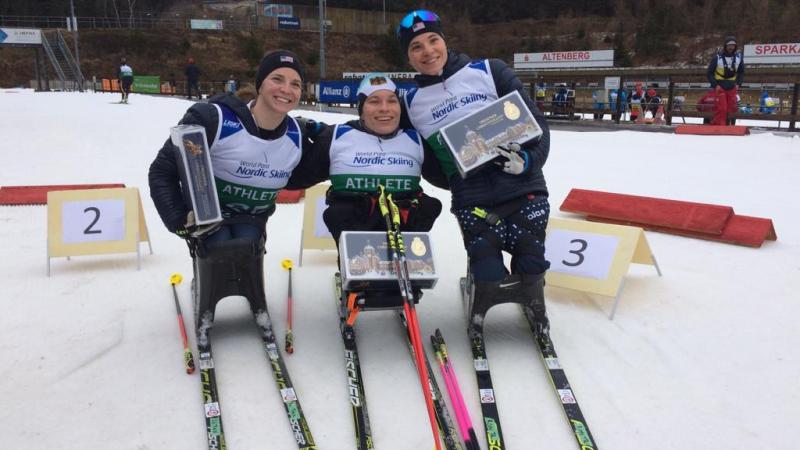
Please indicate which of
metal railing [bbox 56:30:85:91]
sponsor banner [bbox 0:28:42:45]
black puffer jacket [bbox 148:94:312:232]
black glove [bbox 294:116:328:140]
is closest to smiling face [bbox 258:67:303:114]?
black puffer jacket [bbox 148:94:312:232]

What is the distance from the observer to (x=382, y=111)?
3.48 m

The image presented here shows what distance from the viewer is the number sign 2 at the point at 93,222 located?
4.91 m

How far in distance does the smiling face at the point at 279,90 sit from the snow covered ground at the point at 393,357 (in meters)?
1.30

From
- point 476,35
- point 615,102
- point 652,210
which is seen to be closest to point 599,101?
point 615,102

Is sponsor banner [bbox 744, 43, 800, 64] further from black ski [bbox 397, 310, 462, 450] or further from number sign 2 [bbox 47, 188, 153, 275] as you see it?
black ski [bbox 397, 310, 462, 450]

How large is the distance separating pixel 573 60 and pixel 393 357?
38012 millimetres

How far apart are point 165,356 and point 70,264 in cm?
213

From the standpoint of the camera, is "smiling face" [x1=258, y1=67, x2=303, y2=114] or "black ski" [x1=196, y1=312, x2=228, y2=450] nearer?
"black ski" [x1=196, y1=312, x2=228, y2=450]

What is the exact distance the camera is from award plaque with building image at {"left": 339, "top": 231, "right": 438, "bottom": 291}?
124 inches

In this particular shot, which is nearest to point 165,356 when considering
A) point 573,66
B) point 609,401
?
point 609,401

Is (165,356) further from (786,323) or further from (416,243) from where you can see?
(786,323)

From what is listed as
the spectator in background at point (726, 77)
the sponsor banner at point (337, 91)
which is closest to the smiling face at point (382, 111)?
the spectator in background at point (726, 77)

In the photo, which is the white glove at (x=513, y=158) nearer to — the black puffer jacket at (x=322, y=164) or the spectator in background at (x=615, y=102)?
the black puffer jacket at (x=322, y=164)

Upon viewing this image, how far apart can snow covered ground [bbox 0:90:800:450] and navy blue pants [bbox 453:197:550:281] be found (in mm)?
459
